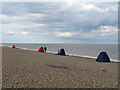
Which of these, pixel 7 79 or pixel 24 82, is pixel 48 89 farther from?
pixel 7 79

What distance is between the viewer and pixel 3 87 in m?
6.53

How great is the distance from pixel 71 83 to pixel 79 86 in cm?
53

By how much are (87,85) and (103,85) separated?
3.22 feet

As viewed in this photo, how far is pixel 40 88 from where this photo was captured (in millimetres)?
6738

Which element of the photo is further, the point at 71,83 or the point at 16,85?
the point at 71,83

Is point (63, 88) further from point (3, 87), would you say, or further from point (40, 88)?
point (3, 87)

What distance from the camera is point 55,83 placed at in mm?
7582

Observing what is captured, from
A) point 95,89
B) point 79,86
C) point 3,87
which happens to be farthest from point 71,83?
point 3,87

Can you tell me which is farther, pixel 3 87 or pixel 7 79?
pixel 7 79

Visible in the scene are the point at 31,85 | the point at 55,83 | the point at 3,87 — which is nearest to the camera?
the point at 3,87

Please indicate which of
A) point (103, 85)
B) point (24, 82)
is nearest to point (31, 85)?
point (24, 82)

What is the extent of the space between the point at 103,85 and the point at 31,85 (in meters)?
3.89

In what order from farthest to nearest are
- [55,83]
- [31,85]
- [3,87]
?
1. [55,83]
2. [31,85]
3. [3,87]

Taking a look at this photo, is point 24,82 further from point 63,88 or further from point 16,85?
point 63,88
